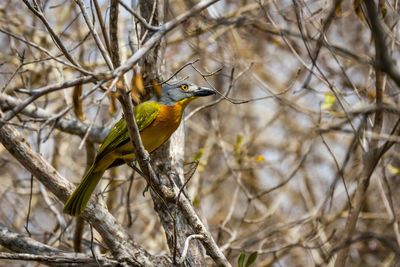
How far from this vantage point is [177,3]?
7.82m

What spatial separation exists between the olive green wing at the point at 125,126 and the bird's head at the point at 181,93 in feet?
0.58

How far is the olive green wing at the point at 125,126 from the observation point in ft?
12.7

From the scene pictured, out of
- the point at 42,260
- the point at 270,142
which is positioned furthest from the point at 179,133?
the point at 270,142

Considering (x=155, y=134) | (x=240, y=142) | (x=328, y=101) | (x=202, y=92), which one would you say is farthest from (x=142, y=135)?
(x=328, y=101)

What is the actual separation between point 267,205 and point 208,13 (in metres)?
3.75

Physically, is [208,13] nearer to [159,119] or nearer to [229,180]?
[159,119]

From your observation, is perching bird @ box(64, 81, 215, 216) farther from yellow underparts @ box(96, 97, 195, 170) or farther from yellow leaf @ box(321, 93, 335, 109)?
yellow leaf @ box(321, 93, 335, 109)

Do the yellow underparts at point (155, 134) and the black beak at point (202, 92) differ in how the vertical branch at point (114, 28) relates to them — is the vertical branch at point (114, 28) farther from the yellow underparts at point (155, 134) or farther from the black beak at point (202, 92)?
the black beak at point (202, 92)

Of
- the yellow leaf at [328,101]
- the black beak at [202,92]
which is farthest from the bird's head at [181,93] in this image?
the yellow leaf at [328,101]

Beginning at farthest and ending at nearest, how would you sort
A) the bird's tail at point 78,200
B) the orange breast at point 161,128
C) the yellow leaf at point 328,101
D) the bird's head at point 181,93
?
the yellow leaf at point 328,101, the bird's head at point 181,93, the orange breast at point 161,128, the bird's tail at point 78,200

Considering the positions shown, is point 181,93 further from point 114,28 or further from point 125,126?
point 114,28

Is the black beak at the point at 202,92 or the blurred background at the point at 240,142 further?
the blurred background at the point at 240,142

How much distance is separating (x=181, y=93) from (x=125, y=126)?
726 millimetres

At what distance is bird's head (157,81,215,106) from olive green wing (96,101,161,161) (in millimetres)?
178
